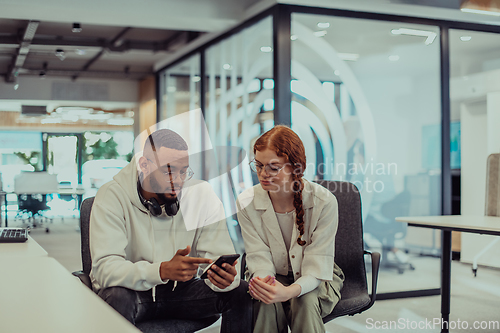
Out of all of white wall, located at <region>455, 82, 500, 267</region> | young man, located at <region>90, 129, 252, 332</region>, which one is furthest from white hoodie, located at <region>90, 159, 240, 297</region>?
white wall, located at <region>455, 82, 500, 267</region>

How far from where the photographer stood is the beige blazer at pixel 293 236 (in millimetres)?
2131

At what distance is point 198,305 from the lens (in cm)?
201

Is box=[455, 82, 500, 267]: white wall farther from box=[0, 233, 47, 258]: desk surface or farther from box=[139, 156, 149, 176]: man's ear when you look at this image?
box=[0, 233, 47, 258]: desk surface

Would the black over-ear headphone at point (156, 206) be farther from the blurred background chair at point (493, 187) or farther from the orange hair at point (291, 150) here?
the blurred background chair at point (493, 187)

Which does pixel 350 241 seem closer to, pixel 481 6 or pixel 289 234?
pixel 289 234

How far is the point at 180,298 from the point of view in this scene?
6.59 ft

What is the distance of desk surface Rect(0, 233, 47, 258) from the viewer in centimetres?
186

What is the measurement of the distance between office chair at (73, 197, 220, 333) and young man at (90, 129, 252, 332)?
36 mm

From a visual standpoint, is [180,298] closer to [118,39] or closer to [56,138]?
[118,39]

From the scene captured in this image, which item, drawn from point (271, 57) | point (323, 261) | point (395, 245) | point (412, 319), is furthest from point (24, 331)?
point (395, 245)

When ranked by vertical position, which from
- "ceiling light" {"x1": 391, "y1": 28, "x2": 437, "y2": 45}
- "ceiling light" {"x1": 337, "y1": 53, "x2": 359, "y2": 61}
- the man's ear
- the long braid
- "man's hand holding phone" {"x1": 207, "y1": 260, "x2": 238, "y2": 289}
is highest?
"ceiling light" {"x1": 391, "y1": 28, "x2": 437, "y2": 45}

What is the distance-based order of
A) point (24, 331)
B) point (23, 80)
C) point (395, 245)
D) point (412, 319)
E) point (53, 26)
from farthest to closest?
point (23, 80) < point (53, 26) < point (395, 245) < point (412, 319) < point (24, 331)

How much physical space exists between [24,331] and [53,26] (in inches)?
268

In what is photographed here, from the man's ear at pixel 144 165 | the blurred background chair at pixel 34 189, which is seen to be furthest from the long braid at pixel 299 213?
the blurred background chair at pixel 34 189
